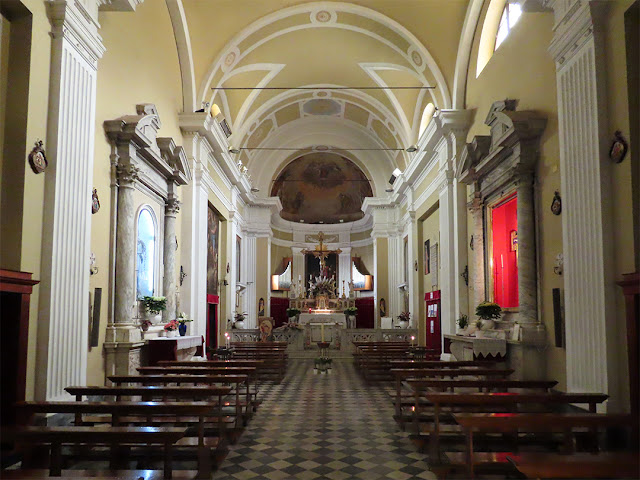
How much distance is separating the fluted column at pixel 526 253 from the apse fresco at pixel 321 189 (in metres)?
16.8

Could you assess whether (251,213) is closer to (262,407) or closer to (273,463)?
(262,407)

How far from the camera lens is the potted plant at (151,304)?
994 centimetres

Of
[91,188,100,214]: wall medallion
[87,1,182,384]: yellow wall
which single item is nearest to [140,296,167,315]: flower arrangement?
[87,1,182,384]: yellow wall

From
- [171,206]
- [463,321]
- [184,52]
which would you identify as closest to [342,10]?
[184,52]

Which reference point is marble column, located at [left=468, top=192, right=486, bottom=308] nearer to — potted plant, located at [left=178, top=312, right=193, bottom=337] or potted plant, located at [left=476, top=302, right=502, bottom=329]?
potted plant, located at [left=476, top=302, right=502, bottom=329]

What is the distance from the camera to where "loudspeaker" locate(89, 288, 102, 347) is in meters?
7.97

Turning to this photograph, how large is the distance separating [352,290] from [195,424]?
19.2 metres

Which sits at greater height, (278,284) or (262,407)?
(278,284)

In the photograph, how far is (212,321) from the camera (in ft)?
54.6

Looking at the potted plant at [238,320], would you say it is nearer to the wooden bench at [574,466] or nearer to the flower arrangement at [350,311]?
the flower arrangement at [350,311]

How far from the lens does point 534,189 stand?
877cm

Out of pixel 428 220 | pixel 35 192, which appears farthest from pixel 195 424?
pixel 428 220

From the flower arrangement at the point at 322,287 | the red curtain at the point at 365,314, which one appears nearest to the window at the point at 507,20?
the flower arrangement at the point at 322,287

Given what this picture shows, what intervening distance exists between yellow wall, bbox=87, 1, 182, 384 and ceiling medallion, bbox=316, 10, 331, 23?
3724mm
